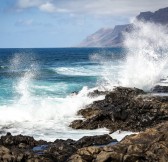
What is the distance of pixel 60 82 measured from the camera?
49.8 m

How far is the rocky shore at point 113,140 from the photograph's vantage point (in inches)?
A: 575

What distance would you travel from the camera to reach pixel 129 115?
2466 cm

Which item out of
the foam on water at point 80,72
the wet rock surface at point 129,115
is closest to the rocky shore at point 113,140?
the wet rock surface at point 129,115

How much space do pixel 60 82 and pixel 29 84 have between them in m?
5.05

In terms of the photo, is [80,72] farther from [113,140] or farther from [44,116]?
[113,140]

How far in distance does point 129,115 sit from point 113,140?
5.89 m

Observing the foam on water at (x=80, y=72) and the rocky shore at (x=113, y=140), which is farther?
the foam on water at (x=80, y=72)

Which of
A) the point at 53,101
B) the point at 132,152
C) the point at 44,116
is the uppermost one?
the point at 132,152

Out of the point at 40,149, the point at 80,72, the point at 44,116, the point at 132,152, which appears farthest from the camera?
the point at 80,72

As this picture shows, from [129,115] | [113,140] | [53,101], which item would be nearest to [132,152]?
[113,140]

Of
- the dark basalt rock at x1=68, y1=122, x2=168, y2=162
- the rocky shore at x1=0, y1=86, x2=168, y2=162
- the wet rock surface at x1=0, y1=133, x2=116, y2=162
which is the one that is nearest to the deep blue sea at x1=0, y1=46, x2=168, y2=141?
the rocky shore at x1=0, y1=86, x2=168, y2=162

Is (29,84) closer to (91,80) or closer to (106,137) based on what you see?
(91,80)

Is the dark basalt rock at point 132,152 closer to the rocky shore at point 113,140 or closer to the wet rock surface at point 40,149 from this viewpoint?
the rocky shore at point 113,140

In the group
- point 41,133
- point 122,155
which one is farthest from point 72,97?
point 122,155
